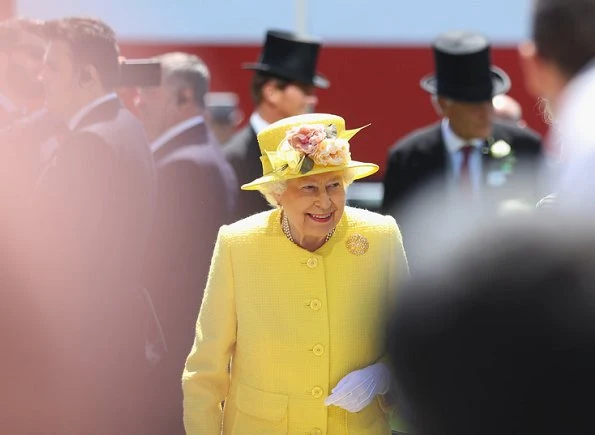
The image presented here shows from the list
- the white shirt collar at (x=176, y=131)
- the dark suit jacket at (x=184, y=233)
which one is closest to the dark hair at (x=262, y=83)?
the white shirt collar at (x=176, y=131)

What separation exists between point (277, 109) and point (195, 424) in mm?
2431

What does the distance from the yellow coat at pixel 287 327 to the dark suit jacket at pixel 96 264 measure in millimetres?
704

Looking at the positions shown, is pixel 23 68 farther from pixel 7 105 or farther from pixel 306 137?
pixel 306 137

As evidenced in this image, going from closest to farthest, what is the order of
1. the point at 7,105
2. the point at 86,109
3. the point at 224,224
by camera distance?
the point at 86,109, the point at 7,105, the point at 224,224

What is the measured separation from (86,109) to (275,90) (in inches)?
64.3

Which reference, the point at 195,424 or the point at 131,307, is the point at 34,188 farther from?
the point at 195,424

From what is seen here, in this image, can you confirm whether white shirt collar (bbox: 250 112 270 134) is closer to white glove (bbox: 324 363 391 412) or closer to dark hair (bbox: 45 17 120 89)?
dark hair (bbox: 45 17 120 89)

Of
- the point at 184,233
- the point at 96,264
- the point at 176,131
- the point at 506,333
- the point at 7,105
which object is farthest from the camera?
the point at 176,131

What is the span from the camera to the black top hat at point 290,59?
5.43 meters

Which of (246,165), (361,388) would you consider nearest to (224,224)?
(246,165)

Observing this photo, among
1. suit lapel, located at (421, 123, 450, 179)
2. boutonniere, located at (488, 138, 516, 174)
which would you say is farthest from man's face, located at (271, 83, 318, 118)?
boutonniere, located at (488, 138, 516, 174)

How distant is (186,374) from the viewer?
10.2 ft

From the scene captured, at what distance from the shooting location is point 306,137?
9.86 ft

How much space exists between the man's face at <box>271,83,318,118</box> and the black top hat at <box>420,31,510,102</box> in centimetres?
66
